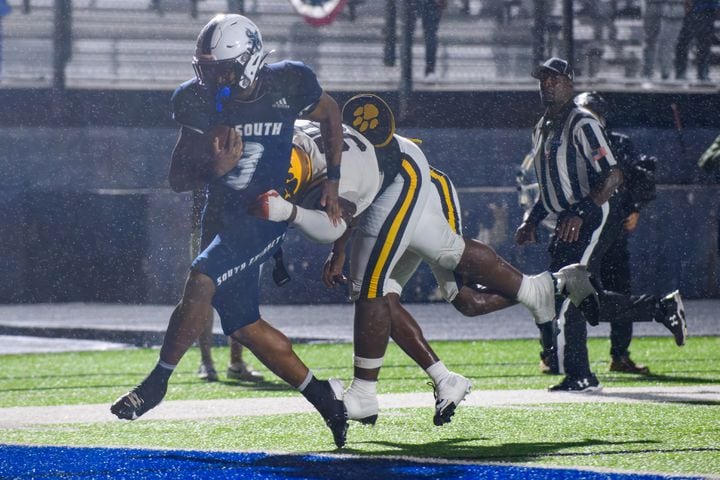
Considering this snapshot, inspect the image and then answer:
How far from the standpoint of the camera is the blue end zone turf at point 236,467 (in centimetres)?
496

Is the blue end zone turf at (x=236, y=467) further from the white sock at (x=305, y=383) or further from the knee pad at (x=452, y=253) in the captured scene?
the knee pad at (x=452, y=253)

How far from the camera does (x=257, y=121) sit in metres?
5.70

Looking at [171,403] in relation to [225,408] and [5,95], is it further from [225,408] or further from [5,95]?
[5,95]

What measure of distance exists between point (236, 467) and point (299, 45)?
33.7 ft

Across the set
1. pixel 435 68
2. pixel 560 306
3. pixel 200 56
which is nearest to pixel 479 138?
pixel 435 68

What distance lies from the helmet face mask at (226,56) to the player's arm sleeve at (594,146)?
236 centimetres

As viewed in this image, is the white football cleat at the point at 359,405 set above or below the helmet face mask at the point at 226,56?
below

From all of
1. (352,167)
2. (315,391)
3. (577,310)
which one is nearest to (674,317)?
(577,310)

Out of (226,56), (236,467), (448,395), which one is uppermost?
(226,56)

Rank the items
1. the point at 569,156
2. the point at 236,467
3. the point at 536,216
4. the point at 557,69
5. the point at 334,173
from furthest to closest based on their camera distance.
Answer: the point at 536,216 → the point at 569,156 → the point at 557,69 → the point at 334,173 → the point at 236,467

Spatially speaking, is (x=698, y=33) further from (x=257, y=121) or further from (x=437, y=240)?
(x=257, y=121)

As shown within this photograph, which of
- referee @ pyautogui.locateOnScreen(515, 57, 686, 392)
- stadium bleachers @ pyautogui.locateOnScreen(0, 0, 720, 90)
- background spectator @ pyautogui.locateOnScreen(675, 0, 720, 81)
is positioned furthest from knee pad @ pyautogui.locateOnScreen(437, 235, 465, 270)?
background spectator @ pyautogui.locateOnScreen(675, 0, 720, 81)

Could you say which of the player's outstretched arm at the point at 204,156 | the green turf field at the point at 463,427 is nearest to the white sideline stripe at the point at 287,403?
the green turf field at the point at 463,427

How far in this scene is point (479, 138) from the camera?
16.5 meters
